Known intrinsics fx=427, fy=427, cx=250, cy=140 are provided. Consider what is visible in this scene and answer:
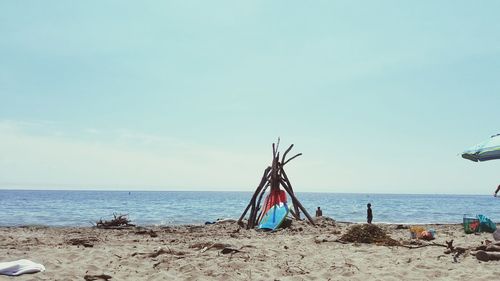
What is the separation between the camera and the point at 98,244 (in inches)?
429

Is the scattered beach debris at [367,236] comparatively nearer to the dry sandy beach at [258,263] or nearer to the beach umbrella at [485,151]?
the dry sandy beach at [258,263]

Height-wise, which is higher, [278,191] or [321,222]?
[278,191]

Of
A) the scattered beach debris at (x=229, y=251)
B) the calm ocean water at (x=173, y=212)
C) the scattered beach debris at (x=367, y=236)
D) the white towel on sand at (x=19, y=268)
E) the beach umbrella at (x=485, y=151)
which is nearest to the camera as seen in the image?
the white towel on sand at (x=19, y=268)

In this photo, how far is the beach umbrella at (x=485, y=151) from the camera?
536 inches

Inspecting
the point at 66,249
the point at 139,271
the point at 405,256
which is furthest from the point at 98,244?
the point at 405,256

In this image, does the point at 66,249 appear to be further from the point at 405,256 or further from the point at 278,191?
the point at 278,191

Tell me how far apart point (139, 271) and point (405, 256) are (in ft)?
16.8

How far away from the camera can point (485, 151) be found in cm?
1380

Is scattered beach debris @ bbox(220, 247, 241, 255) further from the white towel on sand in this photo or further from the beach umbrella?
the beach umbrella

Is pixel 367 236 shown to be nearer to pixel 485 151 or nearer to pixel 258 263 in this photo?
pixel 258 263

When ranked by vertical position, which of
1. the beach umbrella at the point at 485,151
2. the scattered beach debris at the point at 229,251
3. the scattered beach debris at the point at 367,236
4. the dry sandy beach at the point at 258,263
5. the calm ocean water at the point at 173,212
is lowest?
the calm ocean water at the point at 173,212

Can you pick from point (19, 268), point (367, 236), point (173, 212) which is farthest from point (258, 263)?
point (173, 212)

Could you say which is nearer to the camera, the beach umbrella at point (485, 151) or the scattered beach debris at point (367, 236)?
the scattered beach debris at point (367, 236)

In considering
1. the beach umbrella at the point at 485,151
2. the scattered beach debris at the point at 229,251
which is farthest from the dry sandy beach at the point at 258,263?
the beach umbrella at the point at 485,151
